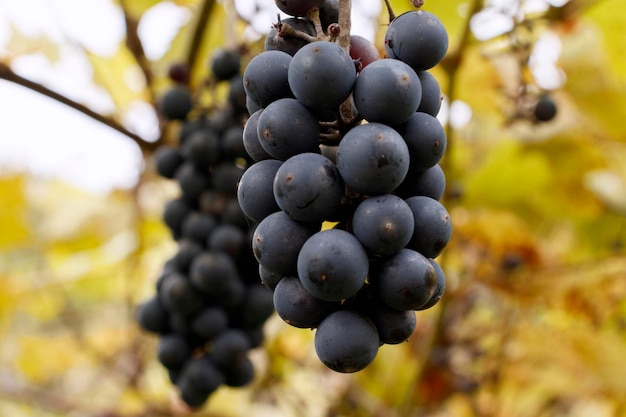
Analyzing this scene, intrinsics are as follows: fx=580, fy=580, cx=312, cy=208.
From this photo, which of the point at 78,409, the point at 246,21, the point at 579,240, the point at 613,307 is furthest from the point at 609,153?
the point at 78,409

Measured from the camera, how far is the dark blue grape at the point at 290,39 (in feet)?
1.97

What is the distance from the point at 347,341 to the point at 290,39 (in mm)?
311

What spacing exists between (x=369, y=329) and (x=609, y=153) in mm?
1231

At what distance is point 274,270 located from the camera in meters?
0.56

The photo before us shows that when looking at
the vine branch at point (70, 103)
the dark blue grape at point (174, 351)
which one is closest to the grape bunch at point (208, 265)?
the dark blue grape at point (174, 351)

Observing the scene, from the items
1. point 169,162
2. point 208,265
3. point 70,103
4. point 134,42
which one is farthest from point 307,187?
point 134,42

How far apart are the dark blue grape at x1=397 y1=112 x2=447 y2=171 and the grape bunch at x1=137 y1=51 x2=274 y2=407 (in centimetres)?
45

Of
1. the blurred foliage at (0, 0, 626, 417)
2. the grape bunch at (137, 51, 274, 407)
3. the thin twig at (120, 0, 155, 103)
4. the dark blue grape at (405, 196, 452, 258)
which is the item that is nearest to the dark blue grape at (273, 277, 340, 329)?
the dark blue grape at (405, 196, 452, 258)

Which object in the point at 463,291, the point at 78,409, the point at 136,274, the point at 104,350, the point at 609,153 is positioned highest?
the point at 609,153

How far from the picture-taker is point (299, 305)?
55 centimetres

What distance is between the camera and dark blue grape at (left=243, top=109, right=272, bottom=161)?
23.5 inches

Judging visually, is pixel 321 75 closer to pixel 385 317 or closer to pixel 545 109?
pixel 385 317

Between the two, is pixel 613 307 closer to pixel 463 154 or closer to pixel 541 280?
pixel 541 280

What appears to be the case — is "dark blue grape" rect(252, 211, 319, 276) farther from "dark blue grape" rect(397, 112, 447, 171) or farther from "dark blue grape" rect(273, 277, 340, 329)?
"dark blue grape" rect(397, 112, 447, 171)
